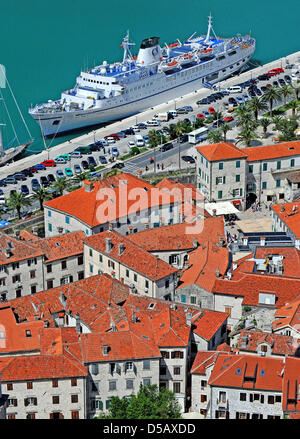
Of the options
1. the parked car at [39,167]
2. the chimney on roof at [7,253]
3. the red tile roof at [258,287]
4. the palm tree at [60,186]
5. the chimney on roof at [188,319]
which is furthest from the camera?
the parked car at [39,167]

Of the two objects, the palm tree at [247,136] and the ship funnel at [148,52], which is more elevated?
the ship funnel at [148,52]

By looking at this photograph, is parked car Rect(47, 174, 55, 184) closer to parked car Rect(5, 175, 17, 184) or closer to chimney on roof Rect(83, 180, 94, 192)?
parked car Rect(5, 175, 17, 184)

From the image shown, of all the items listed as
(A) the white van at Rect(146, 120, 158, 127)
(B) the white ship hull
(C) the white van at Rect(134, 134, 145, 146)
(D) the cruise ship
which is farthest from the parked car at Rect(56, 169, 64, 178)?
(D) the cruise ship

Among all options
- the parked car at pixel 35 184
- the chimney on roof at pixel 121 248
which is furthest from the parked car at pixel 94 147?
the chimney on roof at pixel 121 248

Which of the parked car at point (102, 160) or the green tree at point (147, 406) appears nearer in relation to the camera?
the green tree at point (147, 406)

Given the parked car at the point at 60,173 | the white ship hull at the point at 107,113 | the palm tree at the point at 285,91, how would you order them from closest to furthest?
the parked car at the point at 60,173 → the palm tree at the point at 285,91 → the white ship hull at the point at 107,113

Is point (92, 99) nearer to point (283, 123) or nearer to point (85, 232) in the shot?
point (283, 123)

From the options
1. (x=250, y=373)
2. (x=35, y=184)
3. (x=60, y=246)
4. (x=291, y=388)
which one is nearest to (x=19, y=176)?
(x=35, y=184)

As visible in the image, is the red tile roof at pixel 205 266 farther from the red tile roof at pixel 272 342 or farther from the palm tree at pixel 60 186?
the palm tree at pixel 60 186
